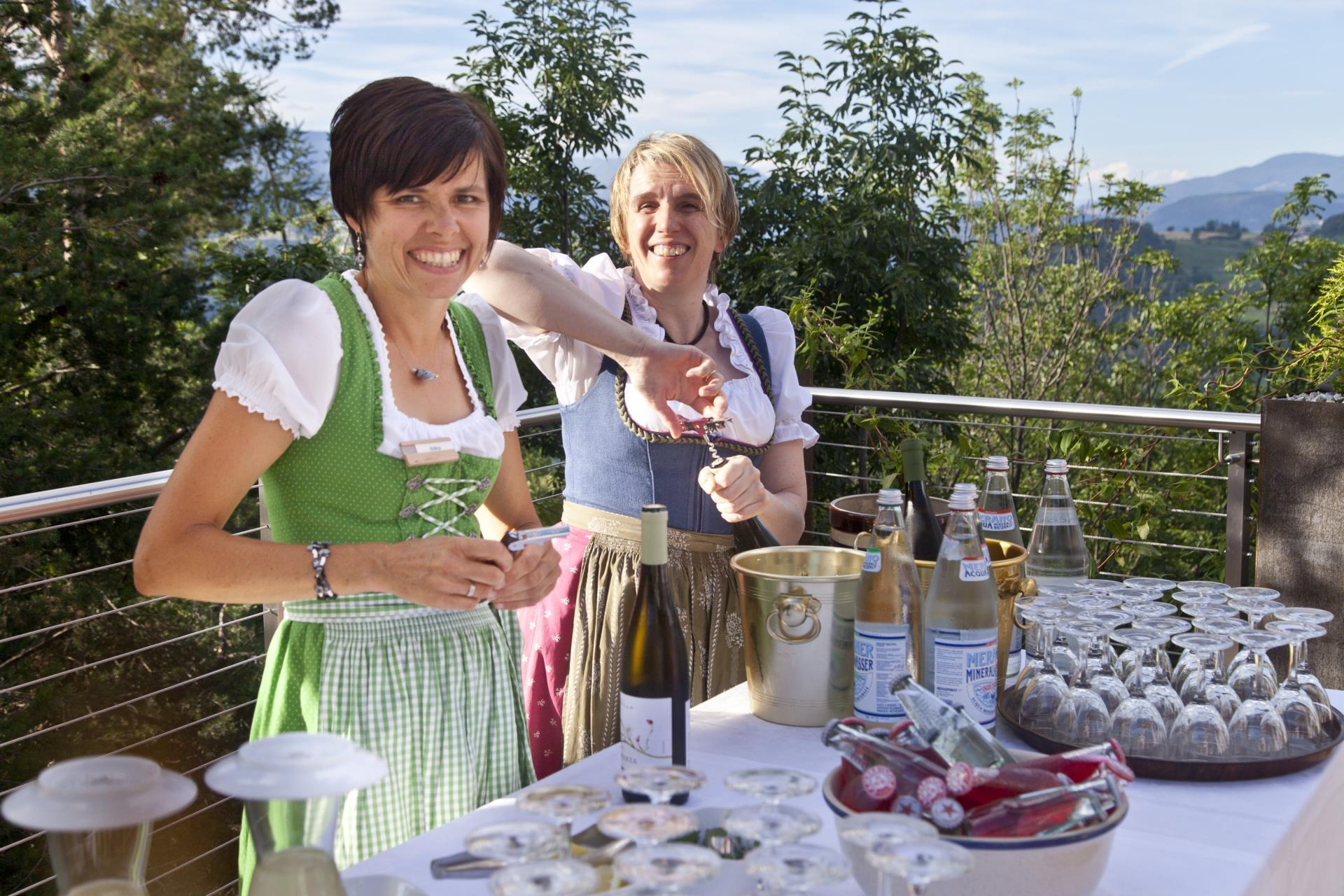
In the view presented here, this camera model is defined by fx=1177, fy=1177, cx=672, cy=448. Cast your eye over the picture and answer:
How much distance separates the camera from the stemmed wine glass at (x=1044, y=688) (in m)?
1.34

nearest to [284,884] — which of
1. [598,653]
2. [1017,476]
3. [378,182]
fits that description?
[378,182]

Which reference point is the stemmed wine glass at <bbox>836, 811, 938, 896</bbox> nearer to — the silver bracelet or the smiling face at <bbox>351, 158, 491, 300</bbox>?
the silver bracelet

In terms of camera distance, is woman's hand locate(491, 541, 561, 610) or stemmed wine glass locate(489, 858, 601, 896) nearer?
stemmed wine glass locate(489, 858, 601, 896)

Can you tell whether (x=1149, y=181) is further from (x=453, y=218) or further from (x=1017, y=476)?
(x=453, y=218)

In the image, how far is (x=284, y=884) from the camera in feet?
2.53

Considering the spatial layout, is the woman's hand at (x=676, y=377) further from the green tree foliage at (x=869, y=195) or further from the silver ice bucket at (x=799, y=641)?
the green tree foliage at (x=869, y=195)

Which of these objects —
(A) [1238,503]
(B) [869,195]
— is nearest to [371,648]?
(A) [1238,503]

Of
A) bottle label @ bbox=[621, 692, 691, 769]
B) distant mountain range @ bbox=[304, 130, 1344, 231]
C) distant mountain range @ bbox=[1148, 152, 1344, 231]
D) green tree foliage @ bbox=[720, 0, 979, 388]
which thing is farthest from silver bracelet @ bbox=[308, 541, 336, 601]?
distant mountain range @ bbox=[1148, 152, 1344, 231]

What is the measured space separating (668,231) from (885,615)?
99cm

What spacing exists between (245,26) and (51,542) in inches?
205

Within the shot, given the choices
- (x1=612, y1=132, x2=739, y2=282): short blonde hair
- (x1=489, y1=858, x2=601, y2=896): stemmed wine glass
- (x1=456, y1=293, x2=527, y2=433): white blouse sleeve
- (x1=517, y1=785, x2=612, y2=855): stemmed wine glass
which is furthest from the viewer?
(x1=612, y1=132, x2=739, y2=282): short blonde hair

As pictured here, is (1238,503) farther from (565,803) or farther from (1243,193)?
(1243,193)

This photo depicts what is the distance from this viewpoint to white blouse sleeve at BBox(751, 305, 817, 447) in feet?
7.09

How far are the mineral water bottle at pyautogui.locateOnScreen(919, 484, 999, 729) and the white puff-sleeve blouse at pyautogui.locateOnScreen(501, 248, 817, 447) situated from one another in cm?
76
